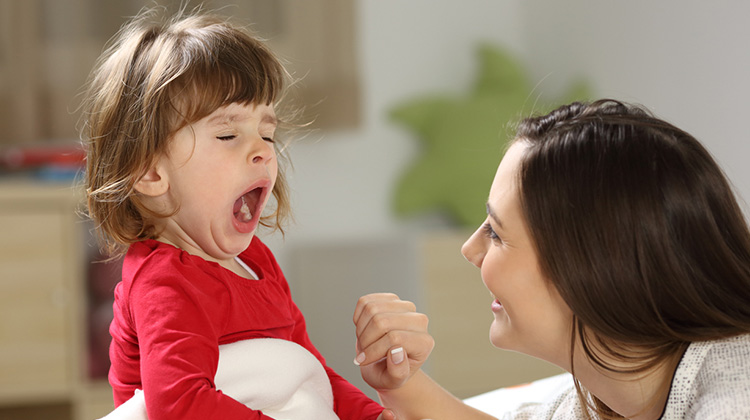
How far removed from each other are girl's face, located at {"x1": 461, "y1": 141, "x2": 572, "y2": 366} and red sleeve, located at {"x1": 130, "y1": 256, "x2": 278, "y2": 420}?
11.6 inches

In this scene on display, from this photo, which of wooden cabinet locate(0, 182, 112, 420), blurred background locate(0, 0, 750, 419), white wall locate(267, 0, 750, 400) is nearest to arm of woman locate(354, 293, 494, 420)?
blurred background locate(0, 0, 750, 419)

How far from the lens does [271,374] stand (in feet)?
2.79

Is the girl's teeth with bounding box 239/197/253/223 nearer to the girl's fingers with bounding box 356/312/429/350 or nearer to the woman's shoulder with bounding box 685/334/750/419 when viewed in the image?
the girl's fingers with bounding box 356/312/429/350

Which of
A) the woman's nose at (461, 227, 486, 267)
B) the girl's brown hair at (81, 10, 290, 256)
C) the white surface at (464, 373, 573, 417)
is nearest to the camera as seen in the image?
the girl's brown hair at (81, 10, 290, 256)

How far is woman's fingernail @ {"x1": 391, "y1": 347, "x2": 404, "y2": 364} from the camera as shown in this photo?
3.14 feet

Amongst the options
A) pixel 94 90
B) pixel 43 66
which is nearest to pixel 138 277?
pixel 94 90

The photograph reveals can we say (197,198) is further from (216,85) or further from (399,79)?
(399,79)

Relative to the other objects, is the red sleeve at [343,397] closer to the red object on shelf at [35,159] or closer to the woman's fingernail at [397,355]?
the woman's fingernail at [397,355]

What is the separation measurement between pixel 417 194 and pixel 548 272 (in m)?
1.92

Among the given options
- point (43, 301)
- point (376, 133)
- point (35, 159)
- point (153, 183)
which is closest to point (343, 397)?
point (153, 183)

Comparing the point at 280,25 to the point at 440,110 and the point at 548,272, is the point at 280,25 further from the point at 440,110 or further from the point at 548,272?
the point at 548,272

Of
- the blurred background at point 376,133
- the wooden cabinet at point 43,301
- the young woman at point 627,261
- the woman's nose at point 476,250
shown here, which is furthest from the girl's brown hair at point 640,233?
the wooden cabinet at point 43,301

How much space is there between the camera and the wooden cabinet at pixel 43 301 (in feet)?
7.67

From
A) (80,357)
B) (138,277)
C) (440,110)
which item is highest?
(138,277)
